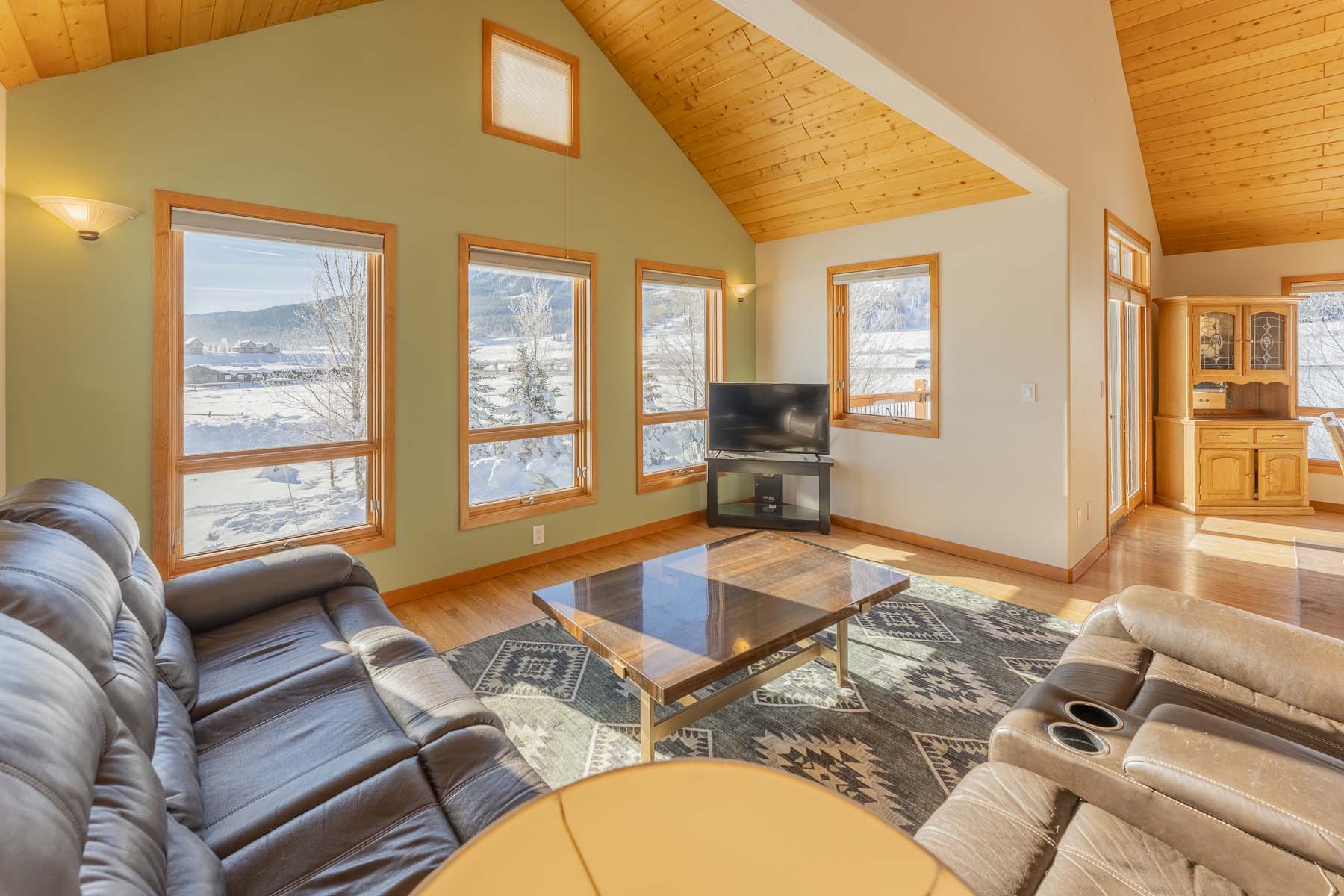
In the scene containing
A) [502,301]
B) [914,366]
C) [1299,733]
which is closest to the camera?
[1299,733]

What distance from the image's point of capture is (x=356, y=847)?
4.07ft

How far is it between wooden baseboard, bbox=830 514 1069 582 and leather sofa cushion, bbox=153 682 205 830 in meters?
4.32

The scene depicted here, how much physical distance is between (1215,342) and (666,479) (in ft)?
16.5

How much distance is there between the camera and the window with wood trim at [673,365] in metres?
4.91

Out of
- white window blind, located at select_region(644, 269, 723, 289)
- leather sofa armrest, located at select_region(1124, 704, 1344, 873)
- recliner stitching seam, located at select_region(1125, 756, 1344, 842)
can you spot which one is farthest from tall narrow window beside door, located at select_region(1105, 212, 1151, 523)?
recliner stitching seam, located at select_region(1125, 756, 1344, 842)

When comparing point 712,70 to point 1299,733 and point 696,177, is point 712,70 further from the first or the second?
point 1299,733

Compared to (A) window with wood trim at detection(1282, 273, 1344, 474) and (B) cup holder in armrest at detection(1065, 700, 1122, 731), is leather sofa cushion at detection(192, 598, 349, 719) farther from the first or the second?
(A) window with wood trim at detection(1282, 273, 1344, 474)

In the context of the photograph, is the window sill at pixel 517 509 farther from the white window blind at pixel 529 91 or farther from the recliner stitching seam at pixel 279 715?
the white window blind at pixel 529 91

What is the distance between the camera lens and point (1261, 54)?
13.5ft

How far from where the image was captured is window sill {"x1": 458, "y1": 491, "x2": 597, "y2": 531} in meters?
3.96

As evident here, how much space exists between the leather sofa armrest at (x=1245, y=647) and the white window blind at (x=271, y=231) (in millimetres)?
3722

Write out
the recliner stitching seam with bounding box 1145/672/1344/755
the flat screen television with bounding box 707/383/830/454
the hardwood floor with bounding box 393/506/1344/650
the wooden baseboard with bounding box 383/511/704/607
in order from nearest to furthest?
the recliner stitching seam with bounding box 1145/672/1344/755
the hardwood floor with bounding box 393/506/1344/650
the wooden baseboard with bounding box 383/511/704/607
the flat screen television with bounding box 707/383/830/454

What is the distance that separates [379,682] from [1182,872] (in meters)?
1.86

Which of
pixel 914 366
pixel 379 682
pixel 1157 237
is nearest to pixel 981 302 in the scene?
pixel 914 366
